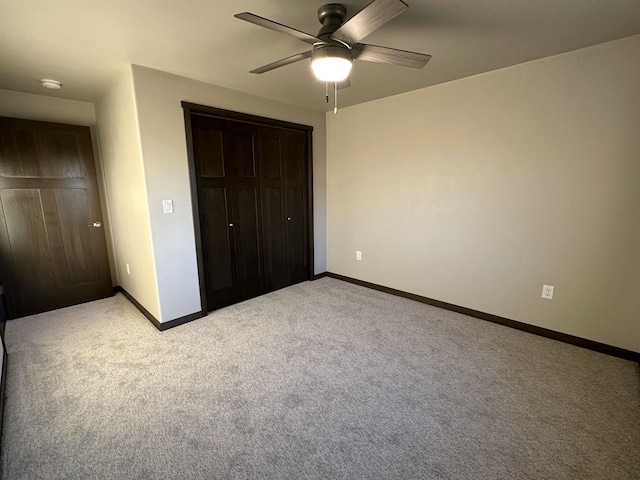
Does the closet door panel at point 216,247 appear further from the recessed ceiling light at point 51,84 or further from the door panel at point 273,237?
Result: the recessed ceiling light at point 51,84

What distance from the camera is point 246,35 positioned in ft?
6.21

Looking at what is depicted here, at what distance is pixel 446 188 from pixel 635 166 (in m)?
1.33

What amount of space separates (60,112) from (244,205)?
2236mm

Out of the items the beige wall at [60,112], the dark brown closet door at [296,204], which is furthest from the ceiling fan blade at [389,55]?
the beige wall at [60,112]

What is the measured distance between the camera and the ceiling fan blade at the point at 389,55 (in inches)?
63.9

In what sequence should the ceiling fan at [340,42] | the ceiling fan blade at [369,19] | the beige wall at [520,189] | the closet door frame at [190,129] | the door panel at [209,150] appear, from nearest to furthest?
the ceiling fan blade at [369,19], the ceiling fan at [340,42], the beige wall at [520,189], the closet door frame at [190,129], the door panel at [209,150]

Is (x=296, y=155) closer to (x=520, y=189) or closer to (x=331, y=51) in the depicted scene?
(x=331, y=51)

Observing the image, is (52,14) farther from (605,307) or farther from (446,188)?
(605,307)

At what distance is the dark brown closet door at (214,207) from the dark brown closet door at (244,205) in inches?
2.8

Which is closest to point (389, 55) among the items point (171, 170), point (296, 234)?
point (171, 170)

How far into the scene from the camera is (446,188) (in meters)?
2.97

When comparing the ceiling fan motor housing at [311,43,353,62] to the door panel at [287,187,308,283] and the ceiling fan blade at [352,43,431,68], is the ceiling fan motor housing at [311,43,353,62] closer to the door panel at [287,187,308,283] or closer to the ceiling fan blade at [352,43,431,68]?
the ceiling fan blade at [352,43,431,68]

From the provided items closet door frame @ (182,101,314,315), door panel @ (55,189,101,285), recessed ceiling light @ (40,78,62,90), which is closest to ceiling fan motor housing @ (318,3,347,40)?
closet door frame @ (182,101,314,315)

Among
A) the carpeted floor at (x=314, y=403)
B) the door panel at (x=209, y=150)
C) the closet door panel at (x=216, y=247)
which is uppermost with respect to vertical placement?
the door panel at (x=209, y=150)
